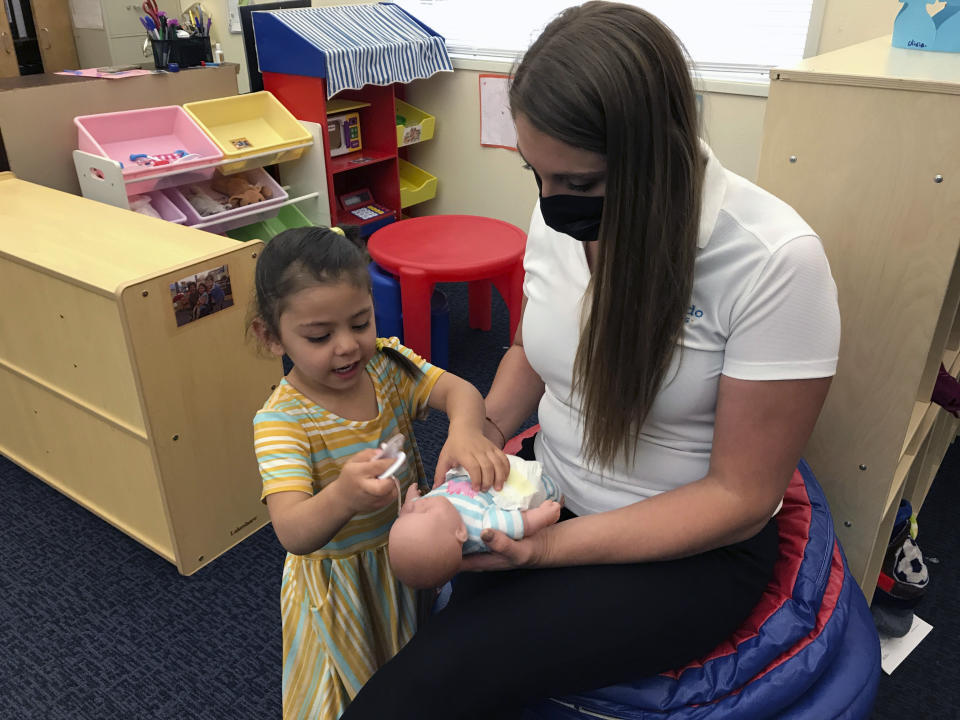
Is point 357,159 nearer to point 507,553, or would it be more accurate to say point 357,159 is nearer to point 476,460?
point 476,460

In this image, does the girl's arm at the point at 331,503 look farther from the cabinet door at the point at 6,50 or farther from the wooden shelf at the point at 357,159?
the cabinet door at the point at 6,50

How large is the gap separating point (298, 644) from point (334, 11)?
271 centimetres

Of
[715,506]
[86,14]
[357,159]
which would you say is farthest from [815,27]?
[86,14]

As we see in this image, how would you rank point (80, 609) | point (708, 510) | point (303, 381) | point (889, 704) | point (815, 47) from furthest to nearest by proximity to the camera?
point (815, 47) < point (80, 609) < point (889, 704) < point (303, 381) < point (708, 510)

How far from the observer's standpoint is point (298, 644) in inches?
47.4

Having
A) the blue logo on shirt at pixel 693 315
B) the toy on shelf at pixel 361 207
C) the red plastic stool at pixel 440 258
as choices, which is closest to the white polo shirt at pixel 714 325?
the blue logo on shirt at pixel 693 315

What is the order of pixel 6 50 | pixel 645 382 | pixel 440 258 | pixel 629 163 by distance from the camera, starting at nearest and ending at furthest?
pixel 629 163, pixel 645 382, pixel 440 258, pixel 6 50

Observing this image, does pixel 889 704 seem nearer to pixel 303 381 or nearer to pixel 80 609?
pixel 303 381

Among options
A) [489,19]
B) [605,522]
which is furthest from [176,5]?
[605,522]

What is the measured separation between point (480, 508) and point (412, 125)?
9.07 feet

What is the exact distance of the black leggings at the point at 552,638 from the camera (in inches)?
34.8

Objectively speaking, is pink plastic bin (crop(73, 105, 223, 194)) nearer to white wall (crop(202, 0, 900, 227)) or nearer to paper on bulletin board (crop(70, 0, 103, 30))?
white wall (crop(202, 0, 900, 227))

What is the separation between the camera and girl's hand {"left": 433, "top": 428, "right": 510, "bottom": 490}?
3.21 feet

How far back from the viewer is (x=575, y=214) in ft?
2.96
